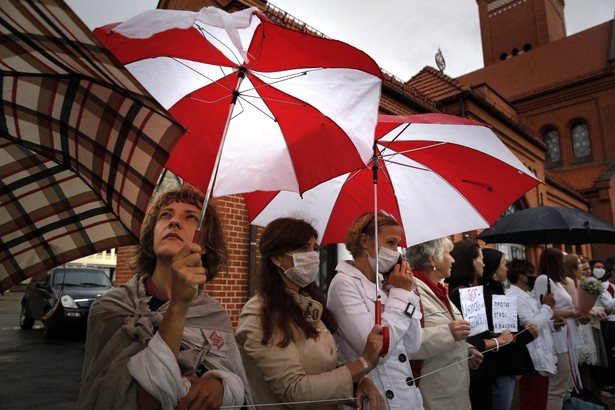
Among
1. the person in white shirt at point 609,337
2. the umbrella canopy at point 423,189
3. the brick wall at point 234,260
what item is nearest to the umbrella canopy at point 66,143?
the umbrella canopy at point 423,189

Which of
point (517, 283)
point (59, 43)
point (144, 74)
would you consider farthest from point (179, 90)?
point (517, 283)

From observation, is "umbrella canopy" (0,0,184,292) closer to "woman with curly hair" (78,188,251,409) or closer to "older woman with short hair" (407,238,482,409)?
"woman with curly hair" (78,188,251,409)

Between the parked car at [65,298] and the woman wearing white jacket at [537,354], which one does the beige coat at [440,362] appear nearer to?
the woman wearing white jacket at [537,354]

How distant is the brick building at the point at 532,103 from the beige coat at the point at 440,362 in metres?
3.13

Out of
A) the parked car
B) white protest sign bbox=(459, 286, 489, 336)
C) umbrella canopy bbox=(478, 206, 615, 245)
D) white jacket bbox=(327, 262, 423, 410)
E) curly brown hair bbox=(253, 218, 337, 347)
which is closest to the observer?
curly brown hair bbox=(253, 218, 337, 347)

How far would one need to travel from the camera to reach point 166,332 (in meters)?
1.33

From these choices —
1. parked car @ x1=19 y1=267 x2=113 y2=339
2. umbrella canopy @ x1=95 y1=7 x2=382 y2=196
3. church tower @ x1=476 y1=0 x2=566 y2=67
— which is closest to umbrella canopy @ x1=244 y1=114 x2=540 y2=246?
umbrella canopy @ x1=95 y1=7 x2=382 y2=196

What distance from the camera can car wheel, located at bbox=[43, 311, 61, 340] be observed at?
357 inches

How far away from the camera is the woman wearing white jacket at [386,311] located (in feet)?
7.55

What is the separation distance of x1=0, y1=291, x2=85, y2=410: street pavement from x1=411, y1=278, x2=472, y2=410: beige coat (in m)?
3.38

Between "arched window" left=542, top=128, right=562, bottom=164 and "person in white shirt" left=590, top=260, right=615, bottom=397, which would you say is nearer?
"person in white shirt" left=590, top=260, right=615, bottom=397

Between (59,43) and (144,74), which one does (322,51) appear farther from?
(59,43)

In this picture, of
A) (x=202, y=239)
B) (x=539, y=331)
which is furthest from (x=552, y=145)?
(x=202, y=239)

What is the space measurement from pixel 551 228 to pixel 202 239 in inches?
167
